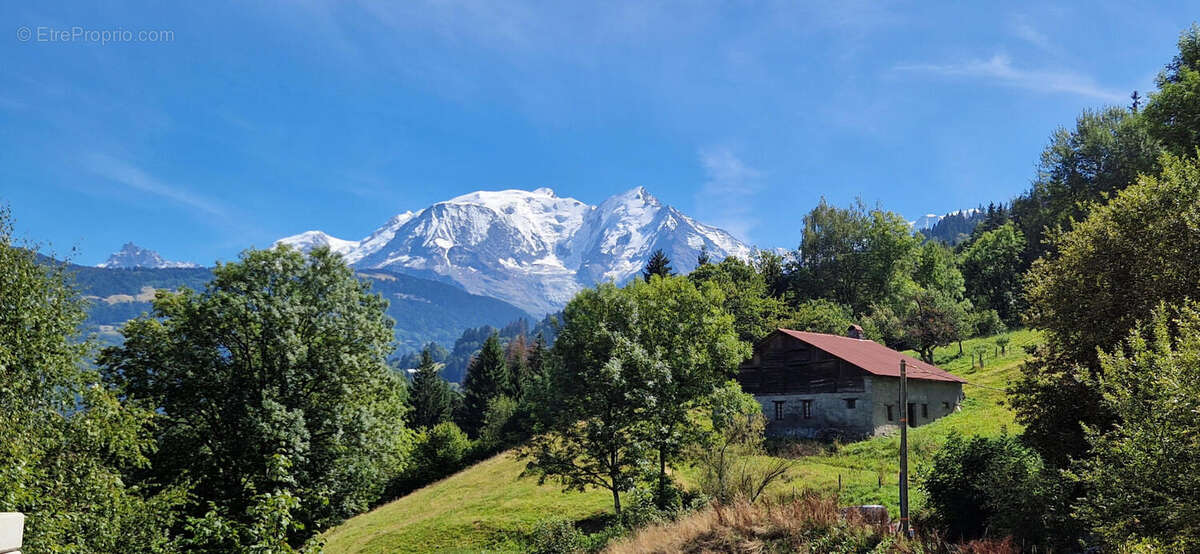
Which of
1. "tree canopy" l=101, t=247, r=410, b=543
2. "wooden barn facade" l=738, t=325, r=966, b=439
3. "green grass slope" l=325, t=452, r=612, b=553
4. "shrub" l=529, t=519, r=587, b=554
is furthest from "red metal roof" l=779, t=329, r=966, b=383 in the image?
"tree canopy" l=101, t=247, r=410, b=543

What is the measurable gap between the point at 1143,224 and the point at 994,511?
11.2m

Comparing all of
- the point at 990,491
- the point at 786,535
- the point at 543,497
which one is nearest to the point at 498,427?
the point at 543,497

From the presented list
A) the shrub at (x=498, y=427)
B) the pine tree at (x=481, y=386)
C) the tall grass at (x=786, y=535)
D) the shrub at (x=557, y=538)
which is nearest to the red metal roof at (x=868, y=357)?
the shrub at (x=557, y=538)

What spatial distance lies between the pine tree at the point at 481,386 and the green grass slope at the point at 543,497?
44796 mm

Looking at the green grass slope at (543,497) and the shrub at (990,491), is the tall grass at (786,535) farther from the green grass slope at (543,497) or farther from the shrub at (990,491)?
the green grass slope at (543,497)

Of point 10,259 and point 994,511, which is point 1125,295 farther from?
point 10,259

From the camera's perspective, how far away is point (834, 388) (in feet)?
165

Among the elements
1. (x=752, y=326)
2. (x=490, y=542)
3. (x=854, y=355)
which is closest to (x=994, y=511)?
(x=490, y=542)

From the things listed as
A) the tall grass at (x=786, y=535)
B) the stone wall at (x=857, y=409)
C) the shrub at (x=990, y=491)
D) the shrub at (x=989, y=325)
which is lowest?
the tall grass at (x=786, y=535)

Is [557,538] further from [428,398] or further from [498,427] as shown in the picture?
[428,398]

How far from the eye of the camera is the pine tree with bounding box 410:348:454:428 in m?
103

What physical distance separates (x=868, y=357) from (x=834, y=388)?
5.23 meters

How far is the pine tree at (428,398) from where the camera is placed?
102562mm

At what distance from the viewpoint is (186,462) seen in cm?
2930
